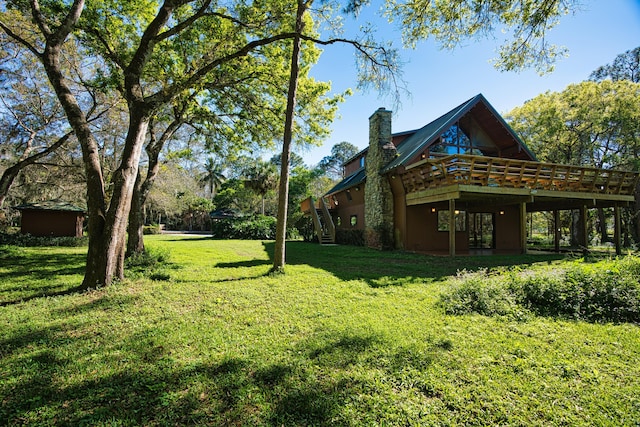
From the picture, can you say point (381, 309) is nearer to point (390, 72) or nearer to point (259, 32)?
point (390, 72)

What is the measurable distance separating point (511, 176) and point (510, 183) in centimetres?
64

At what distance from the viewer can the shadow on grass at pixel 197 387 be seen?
2193 mm

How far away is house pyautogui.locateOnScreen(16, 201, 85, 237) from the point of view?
17.5m

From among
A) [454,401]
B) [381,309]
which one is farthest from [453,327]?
[454,401]

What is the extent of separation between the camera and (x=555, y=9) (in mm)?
5340

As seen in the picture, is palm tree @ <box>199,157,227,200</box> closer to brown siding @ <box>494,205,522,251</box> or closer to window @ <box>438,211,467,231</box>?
window @ <box>438,211,467,231</box>

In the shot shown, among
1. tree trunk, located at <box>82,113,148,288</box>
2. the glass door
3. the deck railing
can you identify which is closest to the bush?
the deck railing

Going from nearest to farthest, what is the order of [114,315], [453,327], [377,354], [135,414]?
[135,414], [377,354], [453,327], [114,315]

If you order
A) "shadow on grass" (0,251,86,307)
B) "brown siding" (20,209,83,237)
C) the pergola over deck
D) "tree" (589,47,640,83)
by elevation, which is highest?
"tree" (589,47,640,83)

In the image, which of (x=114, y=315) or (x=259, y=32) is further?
(x=259, y=32)

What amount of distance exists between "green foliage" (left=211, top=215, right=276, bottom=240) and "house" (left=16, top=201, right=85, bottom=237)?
352 inches

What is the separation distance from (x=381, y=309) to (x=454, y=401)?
7.60 ft

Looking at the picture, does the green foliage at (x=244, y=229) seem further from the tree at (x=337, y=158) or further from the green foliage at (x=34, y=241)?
the tree at (x=337, y=158)

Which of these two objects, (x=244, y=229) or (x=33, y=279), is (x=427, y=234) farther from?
(x=244, y=229)
